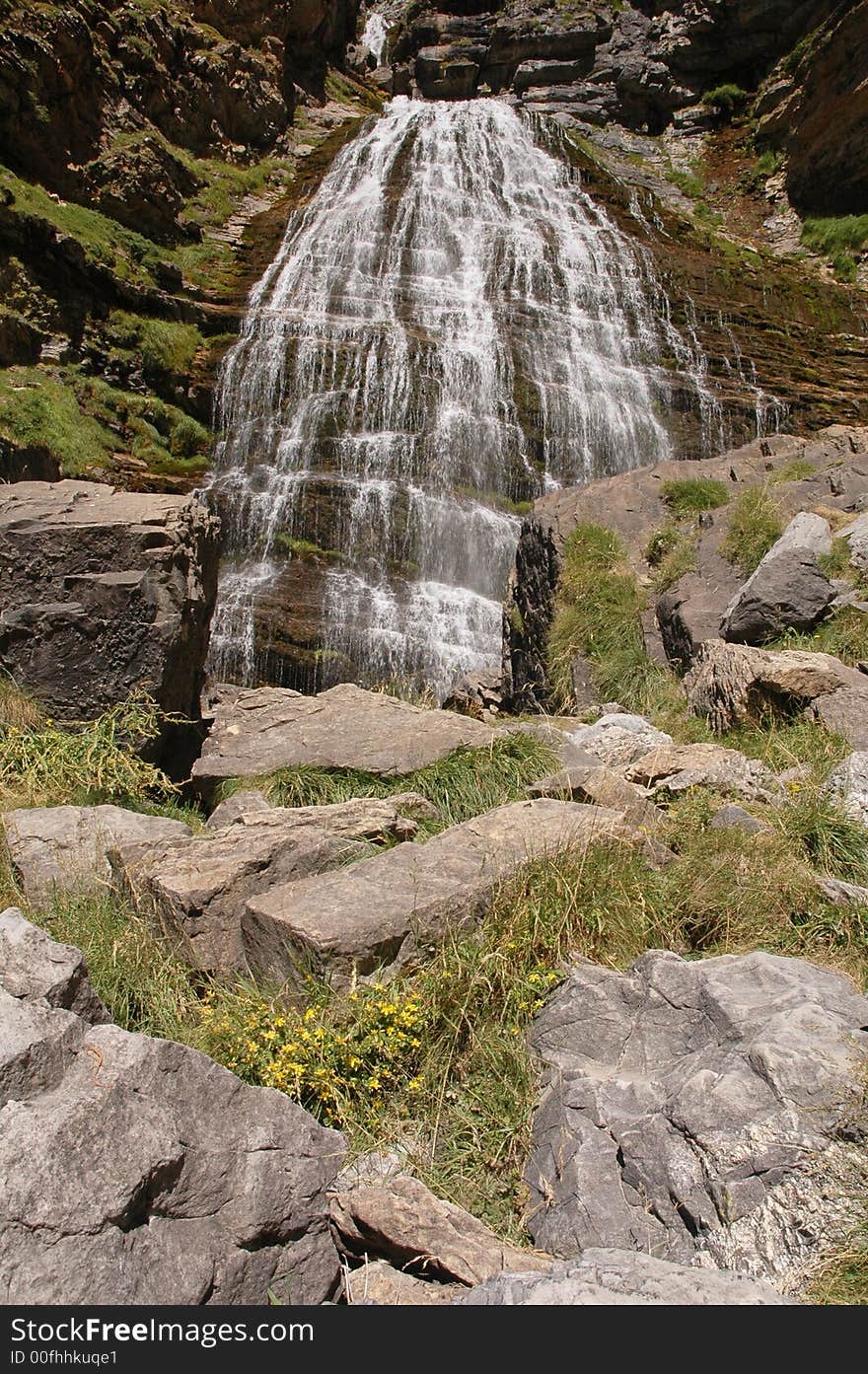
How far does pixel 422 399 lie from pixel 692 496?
7811 mm

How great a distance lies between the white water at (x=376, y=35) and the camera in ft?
117

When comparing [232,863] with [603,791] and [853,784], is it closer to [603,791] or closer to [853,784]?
[603,791]

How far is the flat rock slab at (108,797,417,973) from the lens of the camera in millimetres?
3564

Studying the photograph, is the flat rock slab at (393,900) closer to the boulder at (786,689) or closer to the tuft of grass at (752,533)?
the boulder at (786,689)

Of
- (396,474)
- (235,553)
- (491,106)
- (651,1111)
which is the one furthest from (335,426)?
(491,106)

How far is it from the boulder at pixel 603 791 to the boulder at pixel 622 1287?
2.48 meters

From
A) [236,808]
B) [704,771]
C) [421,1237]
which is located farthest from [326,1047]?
[704,771]

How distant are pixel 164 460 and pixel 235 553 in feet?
10.8

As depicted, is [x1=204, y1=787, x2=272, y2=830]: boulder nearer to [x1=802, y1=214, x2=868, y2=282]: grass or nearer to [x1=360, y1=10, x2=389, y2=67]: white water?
[x1=802, y1=214, x2=868, y2=282]: grass

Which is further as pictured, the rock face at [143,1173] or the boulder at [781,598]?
the boulder at [781,598]

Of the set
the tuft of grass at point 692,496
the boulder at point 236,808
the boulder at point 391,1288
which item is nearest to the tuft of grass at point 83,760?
the boulder at point 236,808

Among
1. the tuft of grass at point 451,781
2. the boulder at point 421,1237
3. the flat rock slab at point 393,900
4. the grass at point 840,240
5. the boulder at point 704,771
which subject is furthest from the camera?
the grass at point 840,240

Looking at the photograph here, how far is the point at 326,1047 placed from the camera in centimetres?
302

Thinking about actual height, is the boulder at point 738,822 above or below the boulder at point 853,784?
below
